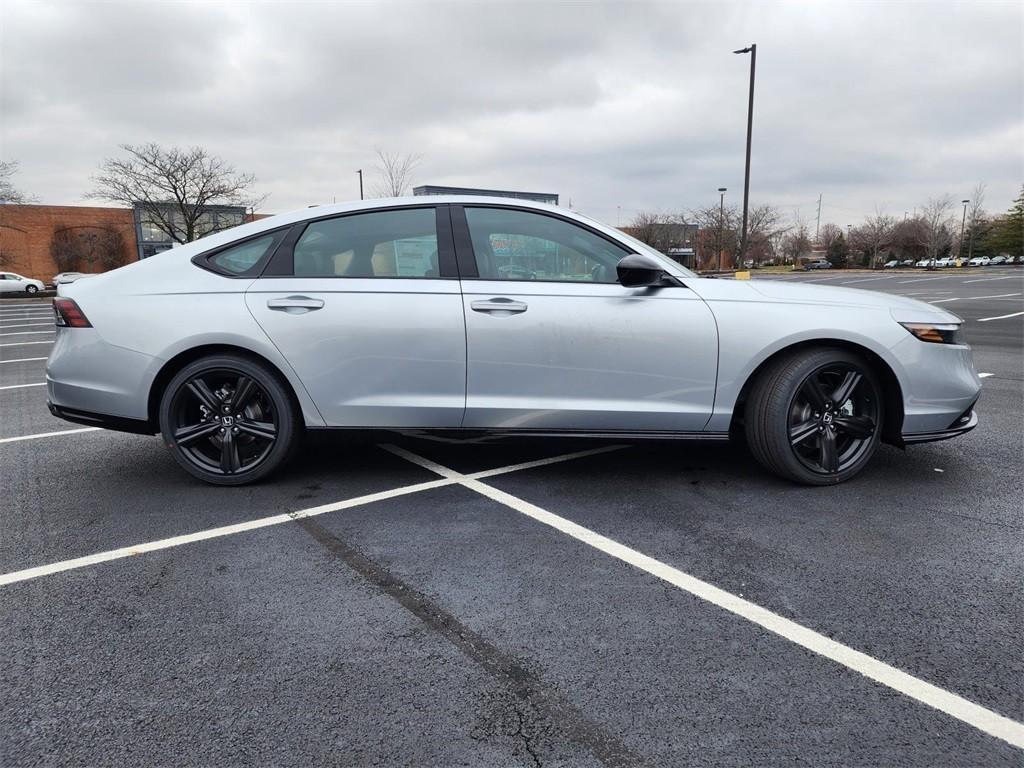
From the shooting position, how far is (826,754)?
69.0 inches

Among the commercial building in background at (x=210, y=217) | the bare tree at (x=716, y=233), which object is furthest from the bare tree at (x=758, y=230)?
the commercial building in background at (x=210, y=217)

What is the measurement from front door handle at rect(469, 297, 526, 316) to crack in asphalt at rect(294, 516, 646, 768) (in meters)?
1.41

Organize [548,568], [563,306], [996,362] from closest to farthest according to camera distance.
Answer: [548,568] → [563,306] → [996,362]

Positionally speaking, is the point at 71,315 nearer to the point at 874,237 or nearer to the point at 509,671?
the point at 509,671

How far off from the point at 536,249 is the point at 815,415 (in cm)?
180

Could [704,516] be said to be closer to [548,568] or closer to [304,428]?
[548,568]

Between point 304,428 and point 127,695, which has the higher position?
point 304,428

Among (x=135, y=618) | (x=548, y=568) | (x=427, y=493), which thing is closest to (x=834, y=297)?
(x=548, y=568)

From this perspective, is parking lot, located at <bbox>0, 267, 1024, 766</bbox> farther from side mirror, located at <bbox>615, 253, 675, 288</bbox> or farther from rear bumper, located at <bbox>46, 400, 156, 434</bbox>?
side mirror, located at <bbox>615, 253, 675, 288</bbox>

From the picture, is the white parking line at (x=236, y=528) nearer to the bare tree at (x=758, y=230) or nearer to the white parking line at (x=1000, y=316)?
the white parking line at (x=1000, y=316)

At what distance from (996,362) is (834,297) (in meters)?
6.57

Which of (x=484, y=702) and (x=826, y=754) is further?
(x=484, y=702)

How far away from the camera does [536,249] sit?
379 cm

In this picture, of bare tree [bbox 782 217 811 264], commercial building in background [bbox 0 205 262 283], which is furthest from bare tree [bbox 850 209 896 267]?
commercial building in background [bbox 0 205 262 283]
